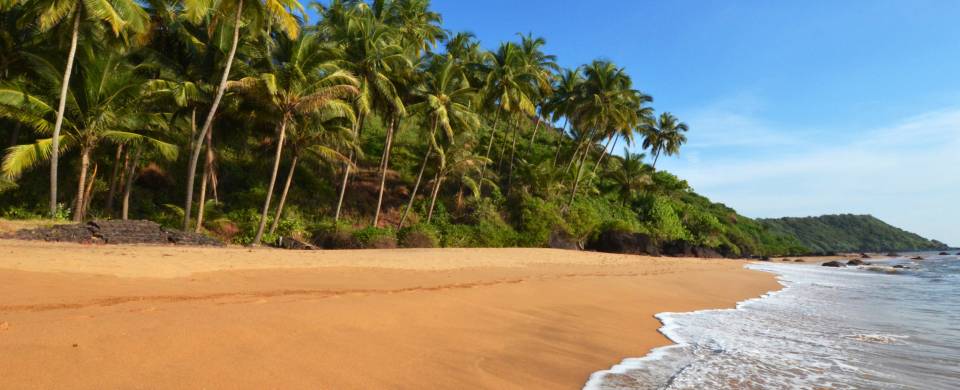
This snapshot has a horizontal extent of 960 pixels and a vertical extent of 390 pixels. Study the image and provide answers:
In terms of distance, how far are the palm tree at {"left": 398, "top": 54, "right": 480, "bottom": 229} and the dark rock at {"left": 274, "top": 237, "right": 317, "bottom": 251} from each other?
6356mm

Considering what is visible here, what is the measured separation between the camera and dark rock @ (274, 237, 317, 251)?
15164 mm

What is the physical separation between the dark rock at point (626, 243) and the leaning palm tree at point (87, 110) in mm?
20449

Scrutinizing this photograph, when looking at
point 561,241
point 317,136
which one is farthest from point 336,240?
point 561,241

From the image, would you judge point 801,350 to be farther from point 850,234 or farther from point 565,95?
point 850,234

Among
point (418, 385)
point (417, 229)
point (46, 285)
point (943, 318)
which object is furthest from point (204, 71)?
point (943, 318)

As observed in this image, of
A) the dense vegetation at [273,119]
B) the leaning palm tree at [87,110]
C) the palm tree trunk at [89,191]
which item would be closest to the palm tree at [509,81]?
the dense vegetation at [273,119]

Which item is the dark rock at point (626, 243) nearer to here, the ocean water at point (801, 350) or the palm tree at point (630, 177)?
the palm tree at point (630, 177)

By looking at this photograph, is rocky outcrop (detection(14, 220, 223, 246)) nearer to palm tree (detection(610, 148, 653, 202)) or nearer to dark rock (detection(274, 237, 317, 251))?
dark rock (detection(274, 237, 317, 251))

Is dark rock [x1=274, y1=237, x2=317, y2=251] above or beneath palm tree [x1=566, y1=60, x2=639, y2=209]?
beneath

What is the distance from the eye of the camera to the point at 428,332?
167 inches

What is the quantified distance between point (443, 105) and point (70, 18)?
499 inches

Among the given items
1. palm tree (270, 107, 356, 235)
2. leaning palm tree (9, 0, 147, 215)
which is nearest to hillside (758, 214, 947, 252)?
palm tree (270, 107, 356, 235)

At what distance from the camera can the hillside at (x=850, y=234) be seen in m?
78.4

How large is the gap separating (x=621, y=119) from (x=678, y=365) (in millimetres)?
25738
